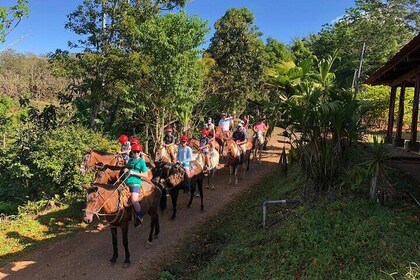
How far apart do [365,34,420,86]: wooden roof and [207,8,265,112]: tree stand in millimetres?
10602

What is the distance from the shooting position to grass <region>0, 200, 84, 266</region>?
31.3ft

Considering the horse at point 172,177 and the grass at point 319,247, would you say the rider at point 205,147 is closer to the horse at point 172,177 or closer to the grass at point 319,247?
the horse at point 172,177

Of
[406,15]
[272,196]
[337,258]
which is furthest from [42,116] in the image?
[406,15]

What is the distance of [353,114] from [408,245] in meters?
3.14

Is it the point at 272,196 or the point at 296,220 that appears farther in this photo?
the point at 272,196

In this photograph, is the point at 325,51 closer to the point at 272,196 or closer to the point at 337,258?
the point at 272,196

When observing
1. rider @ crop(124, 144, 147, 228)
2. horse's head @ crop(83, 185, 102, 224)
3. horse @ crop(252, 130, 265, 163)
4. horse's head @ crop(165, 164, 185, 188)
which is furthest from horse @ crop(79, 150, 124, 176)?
horse @ crop(252, 130, 265, 163)

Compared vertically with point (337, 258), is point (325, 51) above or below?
above

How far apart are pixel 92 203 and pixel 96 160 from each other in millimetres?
4542

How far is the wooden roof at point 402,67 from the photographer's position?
7928 millimetres

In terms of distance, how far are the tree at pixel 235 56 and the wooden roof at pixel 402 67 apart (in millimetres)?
10602

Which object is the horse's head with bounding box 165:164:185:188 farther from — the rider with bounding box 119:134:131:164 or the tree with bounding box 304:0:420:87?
the tree with bounding box 304:0:420:87

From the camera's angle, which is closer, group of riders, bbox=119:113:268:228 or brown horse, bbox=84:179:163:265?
brown horse, bbox=84:179:163:265

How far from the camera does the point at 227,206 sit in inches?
471
